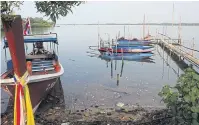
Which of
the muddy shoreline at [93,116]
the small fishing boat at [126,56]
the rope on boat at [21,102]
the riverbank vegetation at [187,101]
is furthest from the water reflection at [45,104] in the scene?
the small fishing boat at [126,56]

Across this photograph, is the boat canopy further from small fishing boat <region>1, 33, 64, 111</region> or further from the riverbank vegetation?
the riverbank vegetation

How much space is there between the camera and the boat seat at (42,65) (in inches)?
553

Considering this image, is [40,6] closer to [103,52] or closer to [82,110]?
[82,110]

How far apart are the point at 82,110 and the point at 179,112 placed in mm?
6109

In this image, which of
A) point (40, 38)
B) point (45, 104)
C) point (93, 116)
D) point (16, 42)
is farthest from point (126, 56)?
point (16, 42)

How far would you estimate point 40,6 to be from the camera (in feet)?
16.9

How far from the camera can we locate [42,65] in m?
14.8

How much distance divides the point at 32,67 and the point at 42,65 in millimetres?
746

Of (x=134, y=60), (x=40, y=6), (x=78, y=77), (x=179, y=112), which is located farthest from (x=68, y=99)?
(x=134, y=60)

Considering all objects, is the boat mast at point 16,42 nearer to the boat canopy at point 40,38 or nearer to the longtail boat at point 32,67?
the longtail boat at point 32,67

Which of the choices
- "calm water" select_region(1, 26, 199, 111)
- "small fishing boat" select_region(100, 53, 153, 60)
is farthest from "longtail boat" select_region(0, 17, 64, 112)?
"small fishing boat" select_region(100, 53, 153, 60)

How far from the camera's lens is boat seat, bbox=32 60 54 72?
1404 cm

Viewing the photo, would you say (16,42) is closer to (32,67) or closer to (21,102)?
(21,102)

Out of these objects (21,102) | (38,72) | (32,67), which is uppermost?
(21,102)
